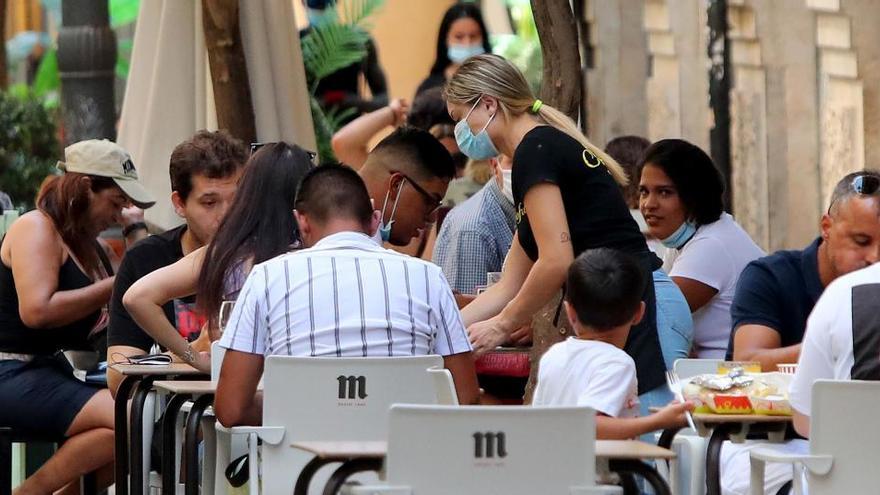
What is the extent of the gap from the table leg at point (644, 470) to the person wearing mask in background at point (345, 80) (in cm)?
830

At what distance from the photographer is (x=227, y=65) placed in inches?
394

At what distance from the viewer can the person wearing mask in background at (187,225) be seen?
7906 millimetres

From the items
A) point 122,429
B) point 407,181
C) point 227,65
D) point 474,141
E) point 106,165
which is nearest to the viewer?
point 474,141

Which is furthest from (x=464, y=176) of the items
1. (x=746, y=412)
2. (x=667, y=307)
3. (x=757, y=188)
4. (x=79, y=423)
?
(x=746, y=412)

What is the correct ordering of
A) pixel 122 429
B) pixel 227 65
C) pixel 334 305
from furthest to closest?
pixel 227 65, pixel 122 429, pixel 334 305

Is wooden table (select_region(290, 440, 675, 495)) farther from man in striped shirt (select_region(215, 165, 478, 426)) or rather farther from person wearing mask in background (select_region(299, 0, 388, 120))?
person wearing mask in background (select_region(299, 0, 388, 120))

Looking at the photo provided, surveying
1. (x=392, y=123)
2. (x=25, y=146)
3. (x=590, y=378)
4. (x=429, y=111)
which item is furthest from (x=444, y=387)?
(x=25, y=146)

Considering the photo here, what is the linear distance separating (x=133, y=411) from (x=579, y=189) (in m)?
1.98

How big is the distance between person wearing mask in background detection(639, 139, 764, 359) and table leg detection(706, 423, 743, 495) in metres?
2.05

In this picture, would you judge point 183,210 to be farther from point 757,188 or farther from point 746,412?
point 757,188

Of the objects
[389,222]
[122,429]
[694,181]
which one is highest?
[694,181]

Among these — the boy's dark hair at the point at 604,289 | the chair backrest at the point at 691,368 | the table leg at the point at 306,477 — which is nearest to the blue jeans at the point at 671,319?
the chair backrest at the point at 691,368

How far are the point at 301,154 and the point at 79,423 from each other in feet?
5.82

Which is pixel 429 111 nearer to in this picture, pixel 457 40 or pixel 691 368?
pixel 457 40
